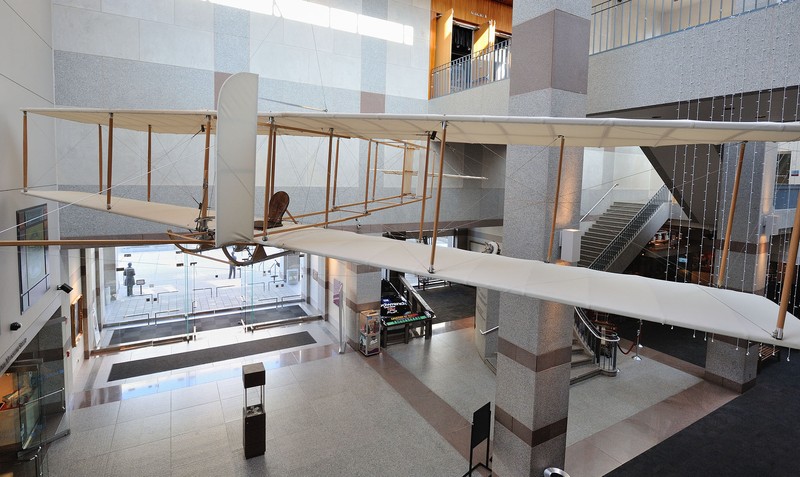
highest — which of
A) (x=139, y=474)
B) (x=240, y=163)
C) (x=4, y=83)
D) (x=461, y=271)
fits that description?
(x=4, y=83)

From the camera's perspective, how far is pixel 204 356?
12195 millimetres

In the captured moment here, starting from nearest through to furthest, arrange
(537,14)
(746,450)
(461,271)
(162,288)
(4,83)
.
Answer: (461,271)
(4,83)
(537,14)
(746,450)
(162,288)

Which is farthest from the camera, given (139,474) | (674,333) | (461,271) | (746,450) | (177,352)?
(674,333)

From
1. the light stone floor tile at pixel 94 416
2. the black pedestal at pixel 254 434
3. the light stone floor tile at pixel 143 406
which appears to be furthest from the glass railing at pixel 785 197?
the light stone floor tile at pixel 94 416

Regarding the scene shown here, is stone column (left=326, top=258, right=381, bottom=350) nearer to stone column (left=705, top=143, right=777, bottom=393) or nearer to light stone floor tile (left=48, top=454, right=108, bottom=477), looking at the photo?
light stone floor tile (left=48, top=454, right=108, bottom=477)

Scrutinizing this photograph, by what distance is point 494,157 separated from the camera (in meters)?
14.9

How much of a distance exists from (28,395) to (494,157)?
13629mm

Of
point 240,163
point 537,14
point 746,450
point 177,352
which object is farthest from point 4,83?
point 746,450

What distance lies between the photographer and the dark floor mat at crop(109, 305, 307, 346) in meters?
13.0

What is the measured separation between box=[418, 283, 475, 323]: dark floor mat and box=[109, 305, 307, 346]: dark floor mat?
17.6ft

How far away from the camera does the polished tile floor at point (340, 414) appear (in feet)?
25.0

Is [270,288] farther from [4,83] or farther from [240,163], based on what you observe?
[240,163]

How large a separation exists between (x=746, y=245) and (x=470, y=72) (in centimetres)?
844

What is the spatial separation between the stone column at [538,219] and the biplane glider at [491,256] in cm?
152
